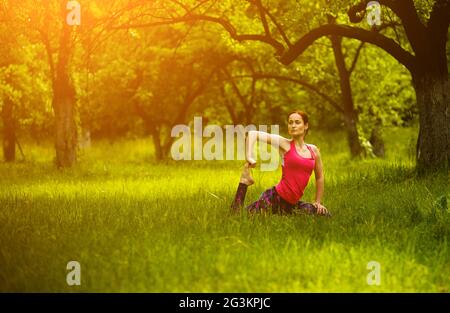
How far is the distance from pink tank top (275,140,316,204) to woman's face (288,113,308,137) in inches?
7.3

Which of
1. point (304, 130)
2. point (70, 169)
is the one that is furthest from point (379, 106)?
point (304, 130)

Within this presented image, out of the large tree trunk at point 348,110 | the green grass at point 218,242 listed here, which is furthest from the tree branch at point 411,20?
the large tree trunk at point 348,110

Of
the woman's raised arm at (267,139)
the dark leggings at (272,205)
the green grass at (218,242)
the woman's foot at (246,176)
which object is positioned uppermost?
the woman's raised arm at (267,139)

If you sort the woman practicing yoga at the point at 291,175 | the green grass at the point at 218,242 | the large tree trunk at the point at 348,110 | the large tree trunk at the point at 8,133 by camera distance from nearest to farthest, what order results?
the green grass at the point at 218,242 < the woman practicing yoga at the point at 291,175 < the large tree trunk at the point at 348,110 < the large tree trunk at the point at 8,133

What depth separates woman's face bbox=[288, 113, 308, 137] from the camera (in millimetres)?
8688

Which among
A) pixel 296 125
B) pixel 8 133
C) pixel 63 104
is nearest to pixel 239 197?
pixel 296 125

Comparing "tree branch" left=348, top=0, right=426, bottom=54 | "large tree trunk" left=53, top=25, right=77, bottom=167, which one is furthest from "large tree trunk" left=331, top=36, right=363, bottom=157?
"tree branch" left=348, top=0, right=426, bottom=54

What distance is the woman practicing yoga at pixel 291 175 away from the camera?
28.6ft

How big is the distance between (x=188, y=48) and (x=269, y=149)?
5755 millimetres

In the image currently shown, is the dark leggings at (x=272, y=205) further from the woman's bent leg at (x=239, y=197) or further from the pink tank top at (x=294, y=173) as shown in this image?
the pink tank top at (x=294, y=173)

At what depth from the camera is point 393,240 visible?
7.66m

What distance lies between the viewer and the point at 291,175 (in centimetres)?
883

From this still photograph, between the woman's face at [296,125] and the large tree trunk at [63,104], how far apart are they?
12.4 meters

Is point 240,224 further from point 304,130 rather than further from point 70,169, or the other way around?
point 70,169
